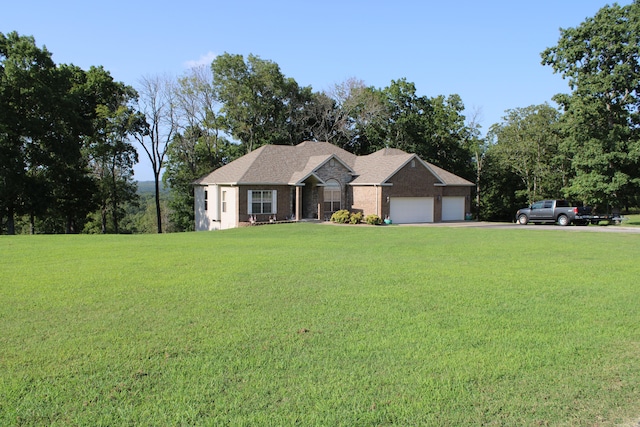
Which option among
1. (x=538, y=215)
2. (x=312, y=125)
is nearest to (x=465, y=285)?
(x=538, y=215)

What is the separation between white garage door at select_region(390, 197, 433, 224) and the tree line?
34.1 ft

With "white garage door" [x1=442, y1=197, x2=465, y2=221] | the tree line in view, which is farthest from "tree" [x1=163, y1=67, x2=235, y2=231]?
"white garage door" [x1=442, y1=197, x2=465, y2=221]

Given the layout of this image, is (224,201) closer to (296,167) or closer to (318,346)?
(296,167)

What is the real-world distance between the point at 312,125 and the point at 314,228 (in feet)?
76.4

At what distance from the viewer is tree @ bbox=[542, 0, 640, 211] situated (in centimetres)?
3183

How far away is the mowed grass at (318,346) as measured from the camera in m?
4.46

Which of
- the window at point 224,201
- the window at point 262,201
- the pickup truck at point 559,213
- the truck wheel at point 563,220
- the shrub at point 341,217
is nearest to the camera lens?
the pickup truck at point 559,213

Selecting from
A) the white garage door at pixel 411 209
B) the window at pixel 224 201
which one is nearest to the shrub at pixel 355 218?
the white garage door at pixel 411 209

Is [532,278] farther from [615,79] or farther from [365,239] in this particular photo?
[615,79]

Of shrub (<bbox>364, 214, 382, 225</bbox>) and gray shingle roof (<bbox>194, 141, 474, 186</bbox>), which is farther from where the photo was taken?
gray shingle roof (<bbox>194, 141, 474, 186</bbox>)

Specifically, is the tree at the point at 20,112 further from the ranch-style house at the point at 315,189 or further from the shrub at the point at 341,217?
the shrub at the point at 341,217

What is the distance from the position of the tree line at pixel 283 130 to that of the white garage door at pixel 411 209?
10.4m

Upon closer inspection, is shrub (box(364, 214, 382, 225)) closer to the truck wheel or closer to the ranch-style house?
the ranch-style house

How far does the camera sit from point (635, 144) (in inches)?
1233
